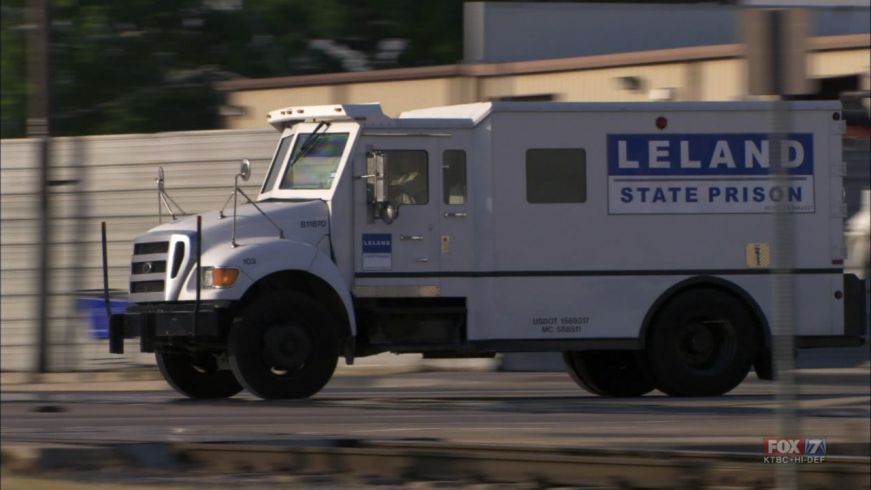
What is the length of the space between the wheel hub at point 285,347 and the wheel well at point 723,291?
3.21 meters

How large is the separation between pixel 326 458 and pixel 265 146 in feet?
32.2

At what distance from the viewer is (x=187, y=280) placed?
14.4 metres

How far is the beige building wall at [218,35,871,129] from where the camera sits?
73.5 feet

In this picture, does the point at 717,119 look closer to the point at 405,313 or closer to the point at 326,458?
the point at 405,313

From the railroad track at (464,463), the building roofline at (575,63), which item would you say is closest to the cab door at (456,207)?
the railroad track at (464,463)

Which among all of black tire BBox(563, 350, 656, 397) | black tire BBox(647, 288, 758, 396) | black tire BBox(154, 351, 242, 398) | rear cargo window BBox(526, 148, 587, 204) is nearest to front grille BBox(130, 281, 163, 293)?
black tire BBox(154, 351, 242, 398)

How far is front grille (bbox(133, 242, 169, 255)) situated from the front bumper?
0.48 metres

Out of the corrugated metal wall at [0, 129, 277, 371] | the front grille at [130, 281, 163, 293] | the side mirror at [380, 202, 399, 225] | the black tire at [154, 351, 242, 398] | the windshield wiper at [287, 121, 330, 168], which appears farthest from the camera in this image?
the corrugated metal wall at [0, 129, 277, 371]

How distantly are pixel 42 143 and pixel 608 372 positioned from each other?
25.9 feet

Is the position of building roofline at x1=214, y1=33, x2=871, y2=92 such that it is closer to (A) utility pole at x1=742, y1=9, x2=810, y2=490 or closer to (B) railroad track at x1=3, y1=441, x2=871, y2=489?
(B) railroad track at x1=3, y1=441, x2=871, y2=489

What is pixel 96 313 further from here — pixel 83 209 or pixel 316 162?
pixel 316 162

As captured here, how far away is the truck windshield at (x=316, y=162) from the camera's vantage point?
14.9 m

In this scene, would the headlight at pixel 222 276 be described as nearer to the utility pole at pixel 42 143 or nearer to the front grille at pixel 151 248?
the front grille at pixel 151 248

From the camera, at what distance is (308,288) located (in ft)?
48.9
